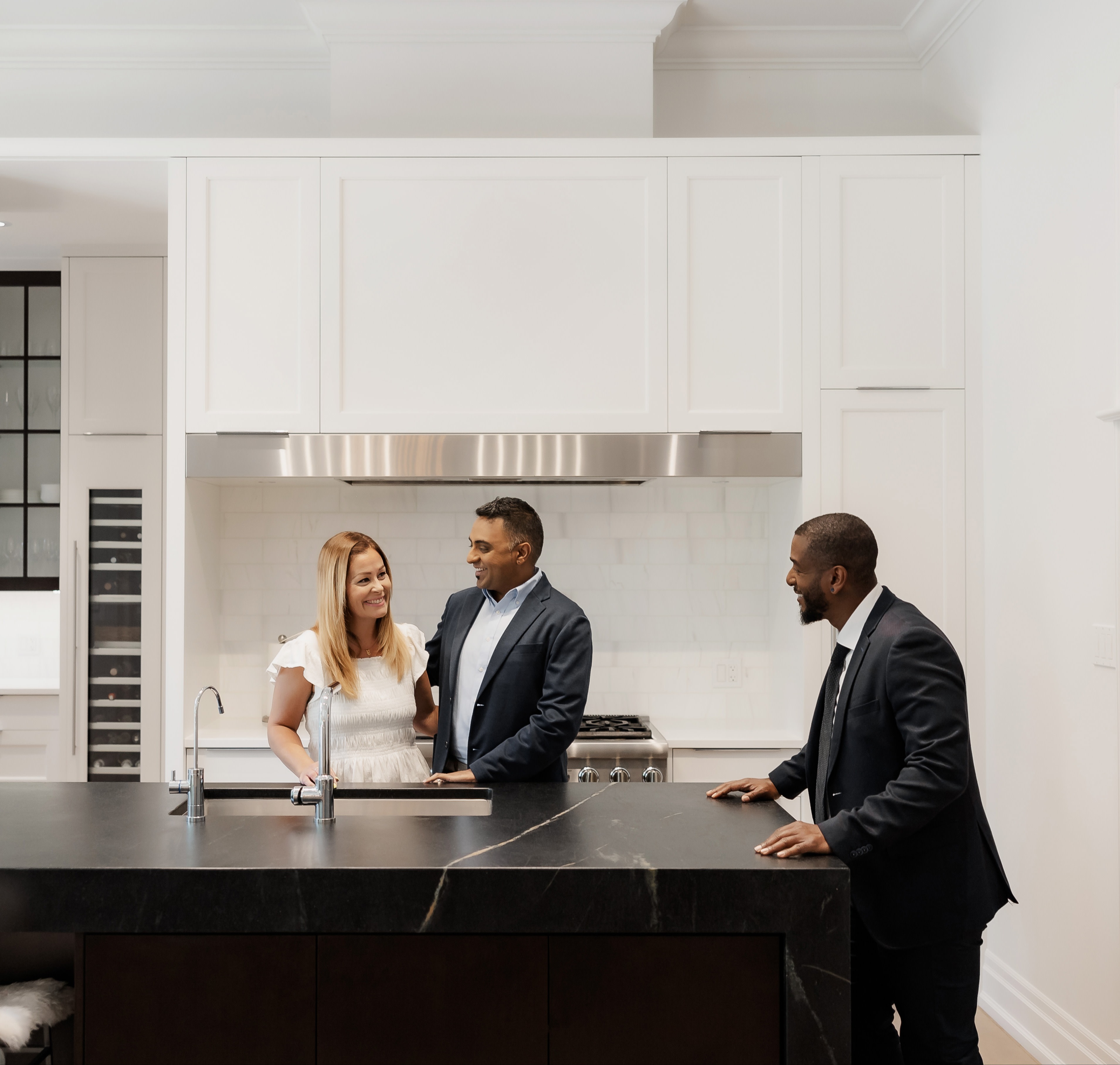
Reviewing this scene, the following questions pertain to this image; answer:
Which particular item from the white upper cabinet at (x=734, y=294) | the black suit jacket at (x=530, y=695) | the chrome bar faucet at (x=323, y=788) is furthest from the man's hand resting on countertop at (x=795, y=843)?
the white upper cabinet at (x=734, y=294)

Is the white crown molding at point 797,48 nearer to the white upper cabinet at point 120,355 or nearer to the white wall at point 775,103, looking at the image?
the white wall at point 775,103

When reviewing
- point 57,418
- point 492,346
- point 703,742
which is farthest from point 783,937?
point 57,418

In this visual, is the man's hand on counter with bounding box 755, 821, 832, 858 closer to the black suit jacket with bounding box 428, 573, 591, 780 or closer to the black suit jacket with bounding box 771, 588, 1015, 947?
the black suit jacket with bounding box 771, 588, 1015, 947

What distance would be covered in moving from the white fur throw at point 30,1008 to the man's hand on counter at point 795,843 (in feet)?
4.24

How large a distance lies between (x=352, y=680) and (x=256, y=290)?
1544mm

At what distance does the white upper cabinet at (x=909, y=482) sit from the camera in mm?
3293

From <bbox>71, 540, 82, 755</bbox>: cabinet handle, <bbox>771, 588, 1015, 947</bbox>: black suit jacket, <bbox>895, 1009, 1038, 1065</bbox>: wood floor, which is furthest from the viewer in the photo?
<bbox>71, 540, 82, 755</bbox>: cabinet handle

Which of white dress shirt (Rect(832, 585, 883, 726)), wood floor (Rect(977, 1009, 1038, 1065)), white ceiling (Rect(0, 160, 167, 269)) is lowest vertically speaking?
wood floor (Rect(977, 1009, 1038, 1065))

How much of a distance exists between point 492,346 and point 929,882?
214cm

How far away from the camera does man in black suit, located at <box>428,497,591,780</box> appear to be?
8.03ft

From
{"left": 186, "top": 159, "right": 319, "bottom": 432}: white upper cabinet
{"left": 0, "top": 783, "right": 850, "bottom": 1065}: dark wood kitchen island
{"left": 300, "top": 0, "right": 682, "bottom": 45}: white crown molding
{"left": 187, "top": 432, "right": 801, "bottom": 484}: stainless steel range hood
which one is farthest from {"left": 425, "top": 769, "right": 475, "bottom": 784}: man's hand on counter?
{"left": 300, "top": 0, "right": 682, "bottom": 45}: white crown molding

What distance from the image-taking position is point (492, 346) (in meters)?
3.30

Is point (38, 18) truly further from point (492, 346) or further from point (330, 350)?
point (492, 346)

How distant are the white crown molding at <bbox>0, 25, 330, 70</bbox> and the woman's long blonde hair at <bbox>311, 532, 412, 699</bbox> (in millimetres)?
2372
